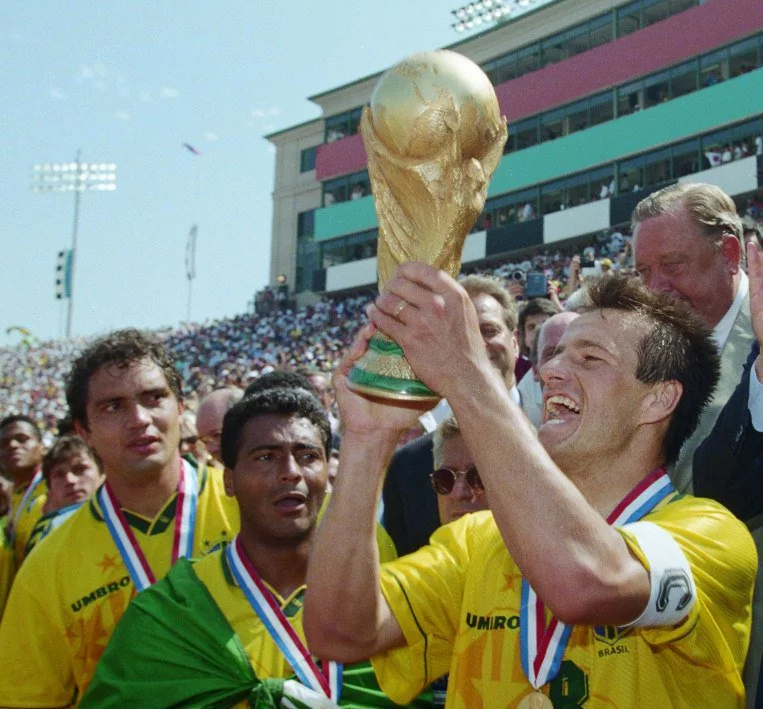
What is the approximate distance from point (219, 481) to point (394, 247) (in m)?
2.07

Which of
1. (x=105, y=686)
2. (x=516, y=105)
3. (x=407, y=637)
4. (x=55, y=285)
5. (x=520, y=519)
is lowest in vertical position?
(x=105, y=686)

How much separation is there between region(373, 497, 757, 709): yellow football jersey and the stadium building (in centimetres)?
2563

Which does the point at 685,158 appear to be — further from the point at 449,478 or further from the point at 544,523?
the point at 544,523

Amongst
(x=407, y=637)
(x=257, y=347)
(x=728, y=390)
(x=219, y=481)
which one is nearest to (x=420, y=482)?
(x=219, y=481)

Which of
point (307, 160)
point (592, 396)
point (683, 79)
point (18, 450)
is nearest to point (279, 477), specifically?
point (592, 396)

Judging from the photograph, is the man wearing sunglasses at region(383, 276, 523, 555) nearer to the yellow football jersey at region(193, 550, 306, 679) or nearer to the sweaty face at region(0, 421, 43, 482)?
the yellow football jersey at region(193, 550, 306, 679)

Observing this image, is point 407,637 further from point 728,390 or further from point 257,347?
point 257,347

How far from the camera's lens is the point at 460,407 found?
1699mm

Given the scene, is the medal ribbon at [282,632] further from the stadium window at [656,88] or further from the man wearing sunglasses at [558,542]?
the stadium window at [656,88]

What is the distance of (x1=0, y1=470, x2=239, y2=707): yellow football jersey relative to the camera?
3.07m

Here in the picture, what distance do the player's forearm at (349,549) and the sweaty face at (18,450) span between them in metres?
5.20

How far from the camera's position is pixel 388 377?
5.94 ft

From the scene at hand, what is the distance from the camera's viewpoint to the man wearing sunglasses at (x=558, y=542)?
168 cm

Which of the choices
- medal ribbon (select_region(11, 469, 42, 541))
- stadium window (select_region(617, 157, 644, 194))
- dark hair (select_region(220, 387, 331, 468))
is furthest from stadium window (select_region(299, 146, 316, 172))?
dark hair (select_region(220, 387, 331, 468))
